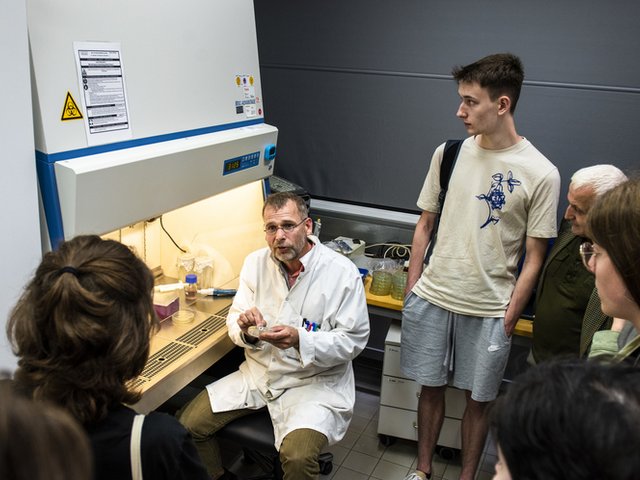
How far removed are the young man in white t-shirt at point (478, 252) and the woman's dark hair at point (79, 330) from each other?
59.1 inches

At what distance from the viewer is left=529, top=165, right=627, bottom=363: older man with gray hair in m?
2.08

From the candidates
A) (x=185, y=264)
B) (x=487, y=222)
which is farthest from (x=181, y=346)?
(x=487, y=222)

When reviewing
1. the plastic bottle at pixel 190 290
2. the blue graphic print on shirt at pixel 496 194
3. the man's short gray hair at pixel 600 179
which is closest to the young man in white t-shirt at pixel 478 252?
the blue graphic print on shirt at pixel 496 194

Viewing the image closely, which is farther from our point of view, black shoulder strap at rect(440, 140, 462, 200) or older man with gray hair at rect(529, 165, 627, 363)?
black shoulder strap at rect(440, 140, 462, 200)

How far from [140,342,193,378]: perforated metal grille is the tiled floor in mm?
1042

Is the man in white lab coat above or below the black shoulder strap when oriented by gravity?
below

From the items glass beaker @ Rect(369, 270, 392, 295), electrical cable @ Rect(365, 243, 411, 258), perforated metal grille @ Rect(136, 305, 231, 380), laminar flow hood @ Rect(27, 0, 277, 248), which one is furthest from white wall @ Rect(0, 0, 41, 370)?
electrical cable @ Rect(365, 243, 411, 258)

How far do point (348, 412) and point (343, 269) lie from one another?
56 cm

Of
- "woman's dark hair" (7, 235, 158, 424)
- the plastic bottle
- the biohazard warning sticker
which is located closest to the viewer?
"woman's dark hair" (7, 235, 158, 424)

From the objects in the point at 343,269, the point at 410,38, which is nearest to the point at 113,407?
the point at 343,269

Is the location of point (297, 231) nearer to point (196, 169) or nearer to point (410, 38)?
point (196, 169)

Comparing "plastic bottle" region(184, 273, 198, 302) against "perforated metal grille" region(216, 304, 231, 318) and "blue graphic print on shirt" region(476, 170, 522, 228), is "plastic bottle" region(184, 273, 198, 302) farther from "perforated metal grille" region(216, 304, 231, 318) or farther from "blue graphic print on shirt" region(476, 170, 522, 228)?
"blue graphic print on shirt" region(476, 170, 522, 228)

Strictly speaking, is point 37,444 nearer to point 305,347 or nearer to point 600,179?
point 305,347

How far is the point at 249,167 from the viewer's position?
252 cm
